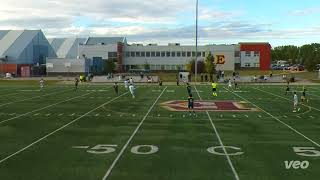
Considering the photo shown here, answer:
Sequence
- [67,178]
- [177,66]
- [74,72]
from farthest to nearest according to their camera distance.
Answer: [177,66] < [74,72] < [67,178]

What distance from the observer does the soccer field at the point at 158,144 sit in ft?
44.8

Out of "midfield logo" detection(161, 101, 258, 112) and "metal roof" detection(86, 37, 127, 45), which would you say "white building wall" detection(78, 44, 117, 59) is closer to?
"metal roof" detection(86, 37, 127, 45)

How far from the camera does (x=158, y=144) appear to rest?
18.0 m

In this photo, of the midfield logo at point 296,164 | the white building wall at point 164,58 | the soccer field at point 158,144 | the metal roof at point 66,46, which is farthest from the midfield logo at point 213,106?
the metal roof at point 66,46

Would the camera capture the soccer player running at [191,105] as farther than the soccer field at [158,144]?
Yes

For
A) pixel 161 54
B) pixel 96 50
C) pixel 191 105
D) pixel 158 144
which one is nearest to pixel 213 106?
pixel 191 105

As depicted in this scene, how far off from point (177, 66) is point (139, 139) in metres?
106

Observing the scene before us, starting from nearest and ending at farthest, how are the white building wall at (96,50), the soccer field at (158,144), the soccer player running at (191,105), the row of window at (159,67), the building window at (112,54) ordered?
the soccer field at (158,144) → the soccer player running at (191,105) → the white building wall at (96,50) → the building window at (112,54) → the row of window at (159,67)

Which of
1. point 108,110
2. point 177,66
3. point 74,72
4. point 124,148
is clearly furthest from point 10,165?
point 177,66

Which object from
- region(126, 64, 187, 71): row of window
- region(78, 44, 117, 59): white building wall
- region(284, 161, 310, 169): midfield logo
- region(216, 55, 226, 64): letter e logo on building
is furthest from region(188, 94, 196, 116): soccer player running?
region(126, 64, 187, 71): row of window

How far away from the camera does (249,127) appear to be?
74.6 ft

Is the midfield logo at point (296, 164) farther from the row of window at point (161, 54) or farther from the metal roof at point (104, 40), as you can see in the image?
the metal roof at point (104, 40)

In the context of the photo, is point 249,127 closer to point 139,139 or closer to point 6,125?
point 139,139

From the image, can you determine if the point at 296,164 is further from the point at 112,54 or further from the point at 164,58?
the point at 164,58
